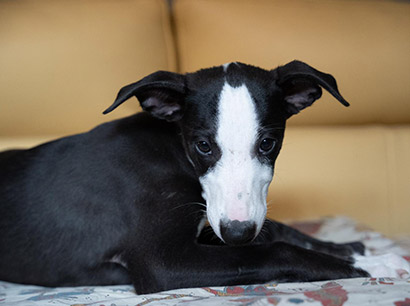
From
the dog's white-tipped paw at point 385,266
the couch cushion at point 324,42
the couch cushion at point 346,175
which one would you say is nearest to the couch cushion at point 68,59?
the couch cushion at point 324,42

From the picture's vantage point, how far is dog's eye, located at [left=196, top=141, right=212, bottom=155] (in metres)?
1.65

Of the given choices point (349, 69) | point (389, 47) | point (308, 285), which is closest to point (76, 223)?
point (308, 285)

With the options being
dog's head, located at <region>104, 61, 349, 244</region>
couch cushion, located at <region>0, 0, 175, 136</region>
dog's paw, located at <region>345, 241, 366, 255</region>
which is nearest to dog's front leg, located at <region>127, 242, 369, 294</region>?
dog's head, located at <region>104, 61, 349, 244</region>

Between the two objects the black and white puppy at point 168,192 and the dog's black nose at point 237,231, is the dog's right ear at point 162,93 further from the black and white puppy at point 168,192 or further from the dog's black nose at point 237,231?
the dog's black nose at point 237,231

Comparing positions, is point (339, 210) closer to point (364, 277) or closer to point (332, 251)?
point (332, 251)

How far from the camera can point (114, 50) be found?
2996mm

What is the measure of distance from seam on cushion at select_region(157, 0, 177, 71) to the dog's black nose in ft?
6.15

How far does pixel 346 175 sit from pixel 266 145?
1683mm

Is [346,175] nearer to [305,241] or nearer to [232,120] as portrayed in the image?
[305,241]

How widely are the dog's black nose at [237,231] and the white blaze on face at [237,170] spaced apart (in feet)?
0.05

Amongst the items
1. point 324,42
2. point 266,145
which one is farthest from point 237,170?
point 324,42

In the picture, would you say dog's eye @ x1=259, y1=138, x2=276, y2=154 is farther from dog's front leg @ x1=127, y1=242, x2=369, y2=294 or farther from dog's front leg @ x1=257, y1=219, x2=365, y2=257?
dog's front leg @ x1=257, y1=219, x2=365, y2=257

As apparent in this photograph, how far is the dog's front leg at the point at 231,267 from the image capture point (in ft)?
5.33

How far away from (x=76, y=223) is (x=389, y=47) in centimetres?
250
